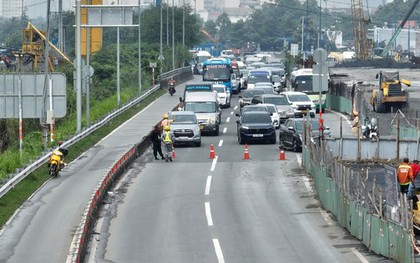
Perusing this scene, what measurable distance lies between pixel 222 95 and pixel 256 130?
22.2 m

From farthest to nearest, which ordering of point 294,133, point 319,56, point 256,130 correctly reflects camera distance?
point 256,130
point 294,133
point 319,56

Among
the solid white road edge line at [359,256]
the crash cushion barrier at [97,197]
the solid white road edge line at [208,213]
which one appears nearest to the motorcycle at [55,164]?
the crash cushion barrier at [97,197]

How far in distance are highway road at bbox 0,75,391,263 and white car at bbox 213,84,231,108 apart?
83.9ft

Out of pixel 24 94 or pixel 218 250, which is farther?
pixel 24 94

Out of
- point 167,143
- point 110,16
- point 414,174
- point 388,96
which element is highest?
point 110,16

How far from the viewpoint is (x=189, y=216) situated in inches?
1251

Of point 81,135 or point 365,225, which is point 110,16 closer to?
point 81,135

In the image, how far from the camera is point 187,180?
39.4 meters

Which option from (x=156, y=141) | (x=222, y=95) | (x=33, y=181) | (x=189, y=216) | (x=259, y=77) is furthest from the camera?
(x=259, y=77)

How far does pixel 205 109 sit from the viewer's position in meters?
57.1

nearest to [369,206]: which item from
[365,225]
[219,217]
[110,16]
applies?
[365,225]

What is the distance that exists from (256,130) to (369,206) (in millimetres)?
24856

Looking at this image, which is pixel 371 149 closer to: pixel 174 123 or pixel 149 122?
pixel 174 123

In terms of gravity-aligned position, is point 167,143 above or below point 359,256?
above
